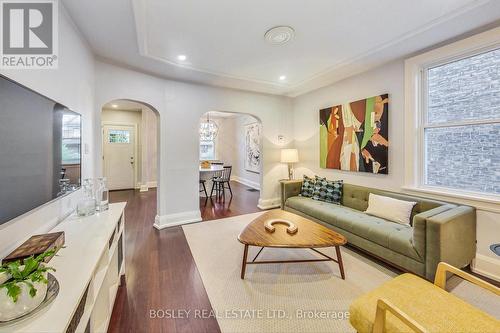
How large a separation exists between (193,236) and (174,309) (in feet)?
4.93

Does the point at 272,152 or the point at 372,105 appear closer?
the point at 372,105

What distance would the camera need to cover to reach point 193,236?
131 inches

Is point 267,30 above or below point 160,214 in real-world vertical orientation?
above

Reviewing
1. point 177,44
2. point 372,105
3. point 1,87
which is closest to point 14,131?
point 1,87

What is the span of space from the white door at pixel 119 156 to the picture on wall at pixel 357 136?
19.5 ft

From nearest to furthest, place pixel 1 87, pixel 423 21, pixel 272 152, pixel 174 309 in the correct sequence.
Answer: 1. pixel 1 87
2. pixel 174 309
3. pixel 423 21
4. pixel 272 152

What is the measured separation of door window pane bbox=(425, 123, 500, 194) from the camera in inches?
91.4

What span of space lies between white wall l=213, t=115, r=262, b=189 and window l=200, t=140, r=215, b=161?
207 mm

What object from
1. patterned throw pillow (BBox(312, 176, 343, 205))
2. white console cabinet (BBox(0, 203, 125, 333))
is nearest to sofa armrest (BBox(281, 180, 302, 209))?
patterned throw pillow (BBox(312, 176, 343, 205))

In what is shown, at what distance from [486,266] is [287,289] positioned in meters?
2.20

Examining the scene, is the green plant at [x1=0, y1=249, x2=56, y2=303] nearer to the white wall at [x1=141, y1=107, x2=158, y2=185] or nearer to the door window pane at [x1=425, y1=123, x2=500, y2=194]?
the door window pane at [x1=425, y1=123, x2=500, y2=194]

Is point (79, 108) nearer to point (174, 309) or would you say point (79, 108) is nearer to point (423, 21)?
point (174, 309)

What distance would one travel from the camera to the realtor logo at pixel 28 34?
1.31 m

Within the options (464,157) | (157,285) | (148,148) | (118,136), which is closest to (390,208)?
(464,157)
